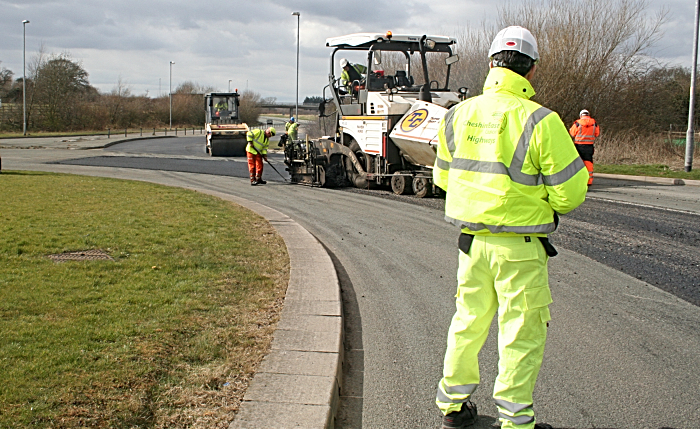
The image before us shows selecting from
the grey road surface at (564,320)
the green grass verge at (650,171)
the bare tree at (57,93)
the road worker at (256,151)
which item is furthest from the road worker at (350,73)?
the bare tree at (57,93)

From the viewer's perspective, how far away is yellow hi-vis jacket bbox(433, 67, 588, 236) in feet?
9.76

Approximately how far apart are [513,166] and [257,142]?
1305 cm

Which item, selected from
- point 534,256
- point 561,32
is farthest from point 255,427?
point 561,32

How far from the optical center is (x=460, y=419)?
10.6 feet

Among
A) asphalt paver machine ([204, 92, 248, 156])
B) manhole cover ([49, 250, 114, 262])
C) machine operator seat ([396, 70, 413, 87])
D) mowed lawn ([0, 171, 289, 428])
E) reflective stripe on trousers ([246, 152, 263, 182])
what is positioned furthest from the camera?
asphalt paver machine ([204, 92, 248, 156])

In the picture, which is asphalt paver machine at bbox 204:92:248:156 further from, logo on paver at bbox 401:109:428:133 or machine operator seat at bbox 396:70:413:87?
logo on paver at bbox 401:109:428:133

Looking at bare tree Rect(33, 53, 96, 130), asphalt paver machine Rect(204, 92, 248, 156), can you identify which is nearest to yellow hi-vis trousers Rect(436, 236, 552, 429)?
asphalt paver machine Rect(204, 92, 248, 156)

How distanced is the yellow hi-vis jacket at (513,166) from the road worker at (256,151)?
1270cm

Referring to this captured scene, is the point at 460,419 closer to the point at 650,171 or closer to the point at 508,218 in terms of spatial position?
the point at 508,218

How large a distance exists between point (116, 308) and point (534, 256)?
311 centimetres

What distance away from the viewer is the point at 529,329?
9.71 feet

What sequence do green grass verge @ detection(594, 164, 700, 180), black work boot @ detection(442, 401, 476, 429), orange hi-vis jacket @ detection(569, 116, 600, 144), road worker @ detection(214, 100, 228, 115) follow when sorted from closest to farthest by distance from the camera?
black work boot @ detection(442, 401, 476, 429) → orange hi-vis jacket @ detection(569, 116, 600, 144) → green grass verge @ detection(594, 164, 700, 180) → road worker @ detection(214, 100, 228, 115)

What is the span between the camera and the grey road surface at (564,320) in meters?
3.58

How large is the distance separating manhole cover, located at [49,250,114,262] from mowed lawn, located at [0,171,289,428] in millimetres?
141
